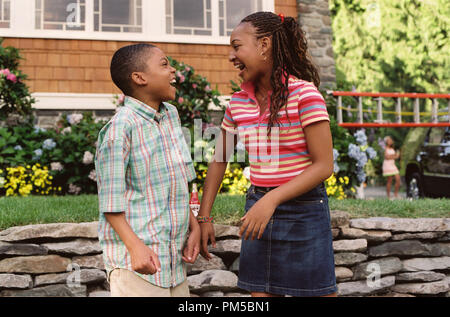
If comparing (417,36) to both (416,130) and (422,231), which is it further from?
(422,231)

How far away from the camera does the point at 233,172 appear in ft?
19.1

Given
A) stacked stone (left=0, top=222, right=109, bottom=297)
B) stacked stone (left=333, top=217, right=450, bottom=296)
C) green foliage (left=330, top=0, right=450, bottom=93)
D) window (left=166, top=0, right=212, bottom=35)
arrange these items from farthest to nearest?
green foliage (left=330, top=0, right=450, bottom=93)
window (left=166, top=0, right=212, bottom=35)
stacked stone (left=333, top=217, right=450, bottom=296)
stacked stone (left=0, top=222, right=109, bottom=297)

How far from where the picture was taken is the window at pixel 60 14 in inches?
301

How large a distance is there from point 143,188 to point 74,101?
628 cm

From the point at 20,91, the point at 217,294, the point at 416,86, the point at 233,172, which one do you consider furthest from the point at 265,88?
the point at 416,86

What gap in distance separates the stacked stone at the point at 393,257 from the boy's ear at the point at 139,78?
237 centimetres

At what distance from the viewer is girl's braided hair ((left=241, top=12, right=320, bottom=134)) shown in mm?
1901

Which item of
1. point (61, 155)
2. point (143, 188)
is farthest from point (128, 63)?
point (61, 155)

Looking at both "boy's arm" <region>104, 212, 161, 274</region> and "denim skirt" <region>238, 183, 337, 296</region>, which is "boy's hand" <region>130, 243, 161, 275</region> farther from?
"denim skirt" <region>238, 183, 337, 296</region>

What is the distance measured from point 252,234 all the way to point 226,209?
2.05 m

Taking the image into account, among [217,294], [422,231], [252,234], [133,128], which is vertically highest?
[133,128]

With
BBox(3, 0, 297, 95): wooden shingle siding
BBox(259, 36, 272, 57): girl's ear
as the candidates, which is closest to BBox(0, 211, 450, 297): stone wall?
BBox(259, 36, 272, 57): girl's ear

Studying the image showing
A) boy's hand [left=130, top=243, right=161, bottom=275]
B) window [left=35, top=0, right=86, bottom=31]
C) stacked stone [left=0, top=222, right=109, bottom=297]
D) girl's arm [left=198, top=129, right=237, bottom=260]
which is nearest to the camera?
boy's hand [left=130, top=243, right=161, bottom=275]

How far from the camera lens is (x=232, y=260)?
11.5 ft
